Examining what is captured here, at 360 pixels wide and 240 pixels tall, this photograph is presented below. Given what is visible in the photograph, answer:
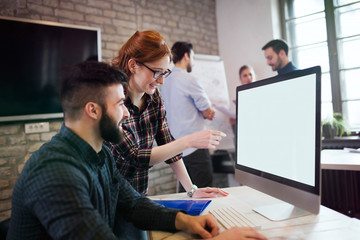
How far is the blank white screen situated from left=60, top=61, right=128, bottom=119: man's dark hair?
566 millimetres

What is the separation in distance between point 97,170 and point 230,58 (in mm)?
3680

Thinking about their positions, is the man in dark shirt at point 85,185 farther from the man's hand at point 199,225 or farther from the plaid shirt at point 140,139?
the plaid shirt at point 140,139

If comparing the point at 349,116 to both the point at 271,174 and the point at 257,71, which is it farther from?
the point at 271,174

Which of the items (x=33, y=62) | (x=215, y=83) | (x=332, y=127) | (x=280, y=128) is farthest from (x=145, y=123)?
(x=215, y=83)

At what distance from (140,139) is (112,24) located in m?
2.30

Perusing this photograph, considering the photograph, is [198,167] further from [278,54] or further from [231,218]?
[278,54]

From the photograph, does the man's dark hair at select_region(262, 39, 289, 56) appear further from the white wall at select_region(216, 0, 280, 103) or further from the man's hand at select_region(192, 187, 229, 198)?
the man's hand at select_region(192, 187, 229, 198)

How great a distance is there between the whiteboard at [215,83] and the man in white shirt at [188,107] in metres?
1.00

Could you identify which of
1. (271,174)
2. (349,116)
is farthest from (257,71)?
(271,174)

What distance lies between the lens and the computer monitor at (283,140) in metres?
0.81

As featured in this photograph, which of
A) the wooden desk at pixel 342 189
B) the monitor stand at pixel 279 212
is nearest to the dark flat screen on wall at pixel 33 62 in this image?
the monitor stand at pixel 279 212

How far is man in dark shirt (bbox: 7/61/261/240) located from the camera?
62cm

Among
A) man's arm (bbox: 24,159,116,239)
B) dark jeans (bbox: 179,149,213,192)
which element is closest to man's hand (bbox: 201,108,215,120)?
dark jeans (bbox: 179,149,213,192)

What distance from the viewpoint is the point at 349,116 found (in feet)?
11.3
